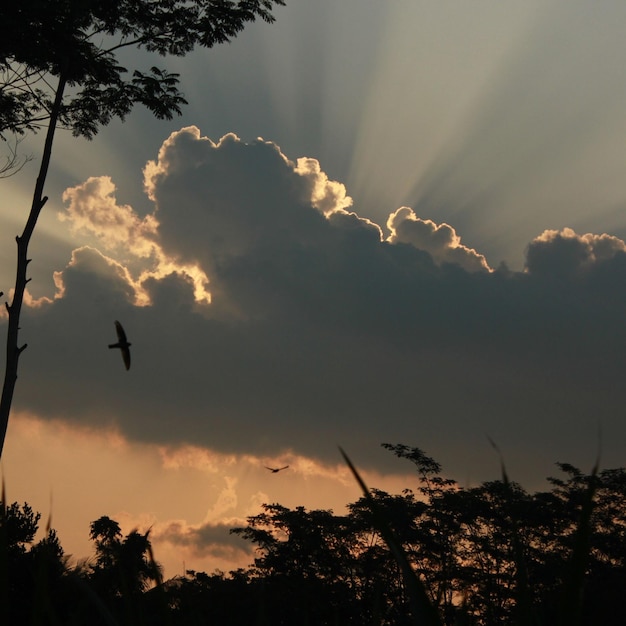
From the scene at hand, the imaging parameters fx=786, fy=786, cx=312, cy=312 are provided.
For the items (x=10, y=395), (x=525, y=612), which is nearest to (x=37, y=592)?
(x=525, y=612)

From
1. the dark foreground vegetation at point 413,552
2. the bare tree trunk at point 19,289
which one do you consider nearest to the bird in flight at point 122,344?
the bare tree trunk at point 19,289

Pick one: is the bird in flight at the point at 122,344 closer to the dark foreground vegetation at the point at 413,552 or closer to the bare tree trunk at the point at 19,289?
the bare tree trunk at the point at 19,289

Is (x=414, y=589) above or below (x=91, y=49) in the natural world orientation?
below

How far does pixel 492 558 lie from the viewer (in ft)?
123

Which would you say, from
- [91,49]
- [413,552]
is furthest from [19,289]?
[413,552]

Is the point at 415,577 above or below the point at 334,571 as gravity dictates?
below

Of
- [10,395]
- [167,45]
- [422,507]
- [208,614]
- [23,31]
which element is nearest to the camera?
[10,395]

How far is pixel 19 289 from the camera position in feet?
59.4

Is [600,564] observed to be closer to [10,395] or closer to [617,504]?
[617,504]

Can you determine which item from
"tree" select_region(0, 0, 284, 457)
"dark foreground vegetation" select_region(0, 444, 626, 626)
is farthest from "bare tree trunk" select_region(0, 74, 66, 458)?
"dark foreground vegetation" select_region(0, 444, 626, 626)

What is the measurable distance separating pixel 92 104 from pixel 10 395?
8.94 metres

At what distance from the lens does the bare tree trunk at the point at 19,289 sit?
1742 centimetres

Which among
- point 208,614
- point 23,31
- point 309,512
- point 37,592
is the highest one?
point 23,31

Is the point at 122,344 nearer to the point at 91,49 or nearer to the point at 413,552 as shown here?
the point at 91,49
